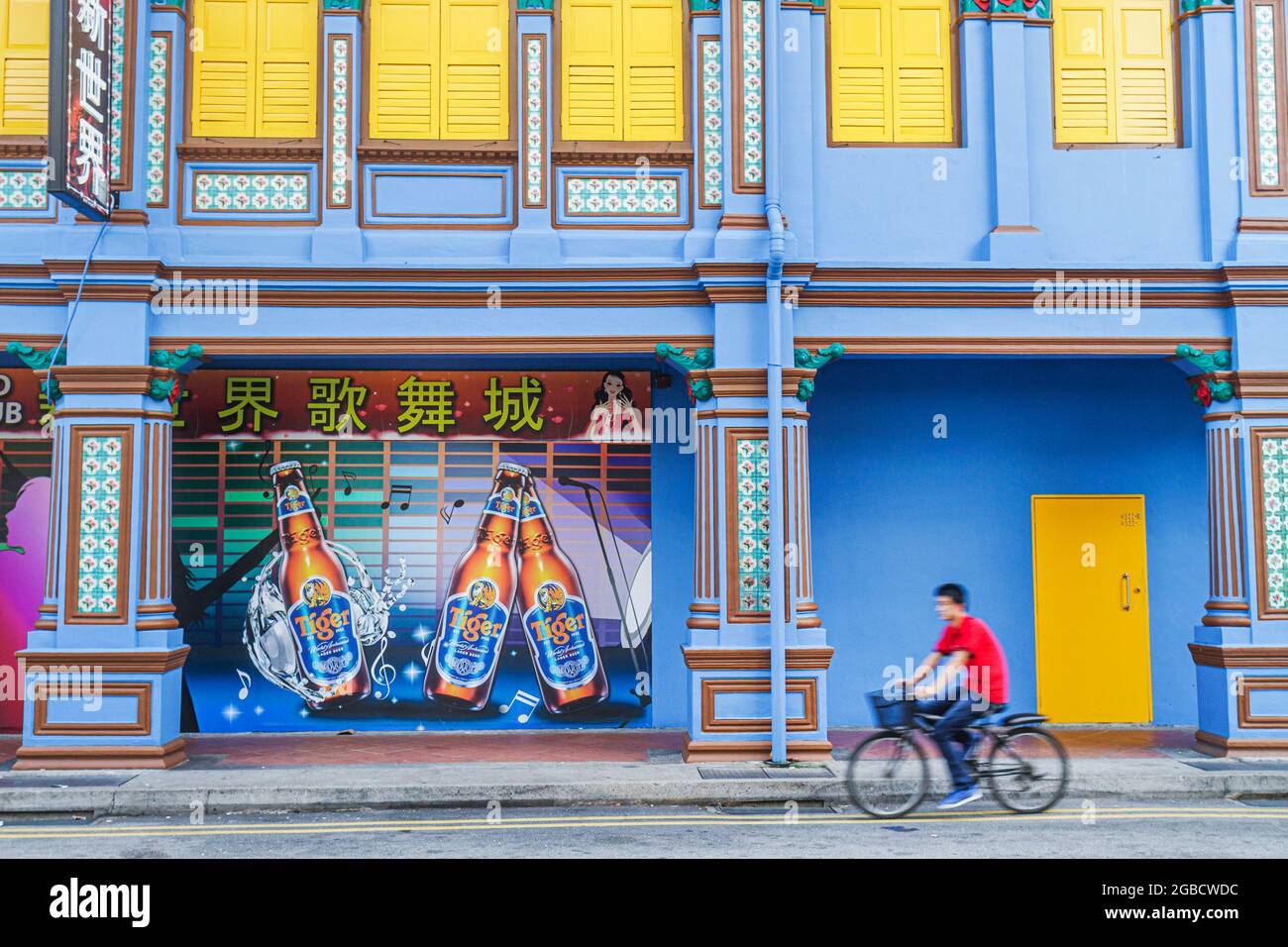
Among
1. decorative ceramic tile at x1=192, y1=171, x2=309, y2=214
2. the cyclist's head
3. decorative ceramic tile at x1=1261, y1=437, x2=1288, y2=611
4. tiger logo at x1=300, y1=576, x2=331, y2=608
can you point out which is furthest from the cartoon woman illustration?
decorative ceramic tile at x1=1261, y1=437, x2=1288, y2=611

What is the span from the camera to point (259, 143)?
11.4m

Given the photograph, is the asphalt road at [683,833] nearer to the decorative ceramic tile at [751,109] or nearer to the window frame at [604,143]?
the decorative ceramic tile at [751,109]

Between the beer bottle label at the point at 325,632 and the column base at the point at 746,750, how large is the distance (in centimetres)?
377

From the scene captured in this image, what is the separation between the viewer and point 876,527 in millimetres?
12820

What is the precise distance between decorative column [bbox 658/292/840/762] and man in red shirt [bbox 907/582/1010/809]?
211cm

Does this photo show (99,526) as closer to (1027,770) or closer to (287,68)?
(287,68)

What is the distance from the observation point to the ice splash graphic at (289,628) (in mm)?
12477

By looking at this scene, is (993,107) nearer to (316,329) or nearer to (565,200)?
(565,200)

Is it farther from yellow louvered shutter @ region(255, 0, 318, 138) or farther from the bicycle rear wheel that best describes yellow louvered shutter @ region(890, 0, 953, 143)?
the bicycle rear wheel

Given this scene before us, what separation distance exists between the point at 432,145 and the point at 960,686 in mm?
6666

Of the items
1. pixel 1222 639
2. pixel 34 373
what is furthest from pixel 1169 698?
pixel 34 373

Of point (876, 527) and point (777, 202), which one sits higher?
point (777, 202)

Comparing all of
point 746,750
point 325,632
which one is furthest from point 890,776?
point 325,632

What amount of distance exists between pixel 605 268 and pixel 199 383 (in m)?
4.35
